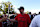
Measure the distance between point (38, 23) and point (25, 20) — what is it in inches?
71.8

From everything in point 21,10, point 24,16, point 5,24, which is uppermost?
point 21,10

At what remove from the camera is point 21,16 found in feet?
10.8

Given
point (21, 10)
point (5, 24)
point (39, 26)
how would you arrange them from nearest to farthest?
point (39, 26)
point (21, 10)
point (5, 24)

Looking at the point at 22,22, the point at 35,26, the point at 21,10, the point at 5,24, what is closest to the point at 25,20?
the point at 22,22

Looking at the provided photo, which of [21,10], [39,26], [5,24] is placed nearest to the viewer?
[39,26]

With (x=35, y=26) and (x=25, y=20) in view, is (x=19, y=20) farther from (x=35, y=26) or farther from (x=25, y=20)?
(x=35, y=26)

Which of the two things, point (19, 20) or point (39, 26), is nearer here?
point (39, 26)

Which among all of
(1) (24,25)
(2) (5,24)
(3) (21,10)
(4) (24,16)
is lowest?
(2) (5,24)

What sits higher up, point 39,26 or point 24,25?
point 39,26

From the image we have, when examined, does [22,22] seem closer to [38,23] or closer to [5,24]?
[38,23]

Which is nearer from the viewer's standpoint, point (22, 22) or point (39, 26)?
point (39, 26)

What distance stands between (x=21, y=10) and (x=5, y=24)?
→ 2.62 meters

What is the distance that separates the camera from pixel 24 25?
325 cm

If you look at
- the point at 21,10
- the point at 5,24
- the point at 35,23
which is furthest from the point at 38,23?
the point at 5,24
